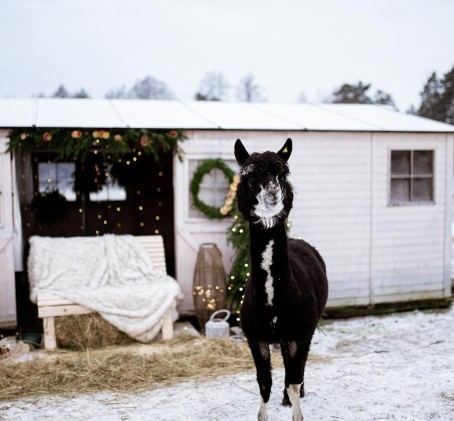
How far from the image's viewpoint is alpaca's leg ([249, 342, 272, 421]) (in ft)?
11.9

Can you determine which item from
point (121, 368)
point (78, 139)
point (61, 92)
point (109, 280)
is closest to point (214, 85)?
point (61, 92)

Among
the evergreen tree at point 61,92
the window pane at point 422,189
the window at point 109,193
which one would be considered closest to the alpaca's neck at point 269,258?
the window pane at point 422,189

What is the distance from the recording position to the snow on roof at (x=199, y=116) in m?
7.09

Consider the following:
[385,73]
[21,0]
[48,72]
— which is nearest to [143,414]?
[21,0]

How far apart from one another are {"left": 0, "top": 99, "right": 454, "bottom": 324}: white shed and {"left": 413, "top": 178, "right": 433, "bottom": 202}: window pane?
0.6 inches

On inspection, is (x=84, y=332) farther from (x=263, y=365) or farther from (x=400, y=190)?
(x=400, y=190)

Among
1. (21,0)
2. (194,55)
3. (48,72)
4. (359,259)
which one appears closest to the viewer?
(359,259)

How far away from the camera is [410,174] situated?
815 centimetres

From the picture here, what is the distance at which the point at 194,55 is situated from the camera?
141 feet

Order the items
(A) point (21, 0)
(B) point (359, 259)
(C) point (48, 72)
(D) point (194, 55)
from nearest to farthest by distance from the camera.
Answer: (B) point (359, 259) < (A) point (21, 0) < (C) point (48, 72) < (D) point (194, 55)

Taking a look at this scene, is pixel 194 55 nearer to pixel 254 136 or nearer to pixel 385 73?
pixel 385 73

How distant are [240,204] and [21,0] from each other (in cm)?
2172

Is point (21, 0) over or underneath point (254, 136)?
over

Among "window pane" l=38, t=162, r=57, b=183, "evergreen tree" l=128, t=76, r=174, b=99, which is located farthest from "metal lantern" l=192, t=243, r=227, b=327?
"evergreen tree" l=128, t=76, r=174, b=99
